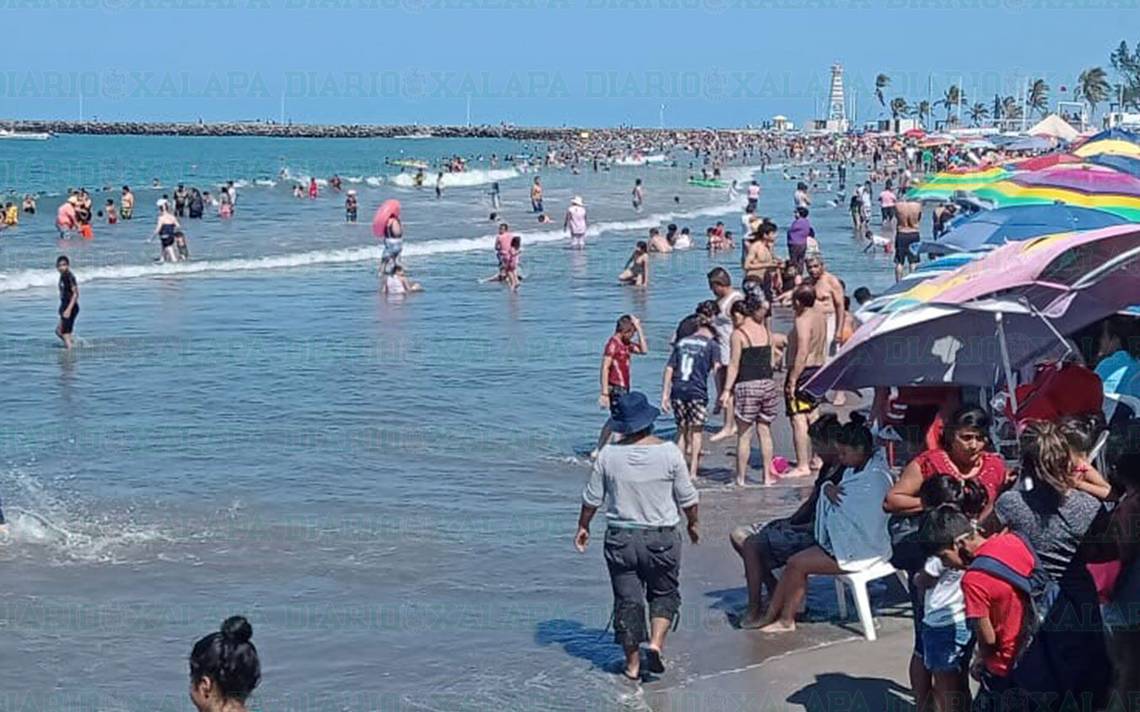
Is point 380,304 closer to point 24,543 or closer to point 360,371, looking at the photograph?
point 360,371

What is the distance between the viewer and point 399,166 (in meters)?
97.1

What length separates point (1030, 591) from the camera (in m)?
4.68

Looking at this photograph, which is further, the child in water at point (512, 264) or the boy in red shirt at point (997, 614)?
the child in water at point (512, 264)

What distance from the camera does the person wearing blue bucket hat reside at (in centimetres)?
664

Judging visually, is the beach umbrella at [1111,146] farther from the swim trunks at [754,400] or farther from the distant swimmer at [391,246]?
the distant swimmer at [391,246]

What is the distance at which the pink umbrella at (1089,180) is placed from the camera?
34.5 ft

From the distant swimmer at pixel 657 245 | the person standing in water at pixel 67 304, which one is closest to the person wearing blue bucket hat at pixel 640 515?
the person standing in water at pixel 67 304

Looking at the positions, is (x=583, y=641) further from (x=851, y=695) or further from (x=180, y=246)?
(x=180, y=246)

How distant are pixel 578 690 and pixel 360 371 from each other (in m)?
9.72

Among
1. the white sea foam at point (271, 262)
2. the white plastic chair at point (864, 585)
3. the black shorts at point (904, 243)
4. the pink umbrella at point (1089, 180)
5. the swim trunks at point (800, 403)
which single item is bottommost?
the white sea foam at point (271, 262)

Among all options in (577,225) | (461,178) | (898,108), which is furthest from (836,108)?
(577,225)

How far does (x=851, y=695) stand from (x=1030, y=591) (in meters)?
1.83

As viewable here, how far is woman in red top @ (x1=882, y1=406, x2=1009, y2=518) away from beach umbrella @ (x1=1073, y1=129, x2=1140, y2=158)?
9.45m

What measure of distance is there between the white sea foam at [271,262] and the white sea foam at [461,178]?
3258cm
